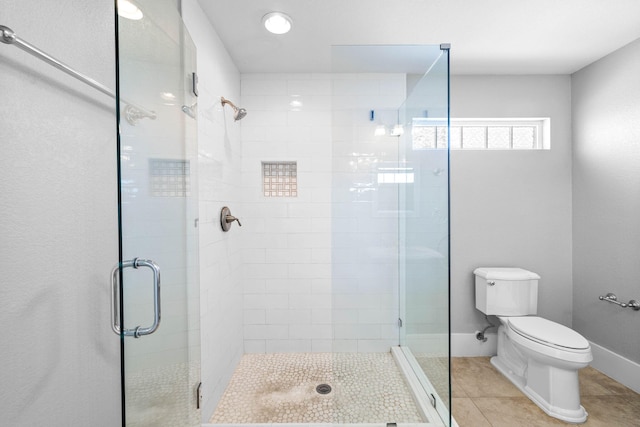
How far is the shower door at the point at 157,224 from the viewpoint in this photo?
0.75 m

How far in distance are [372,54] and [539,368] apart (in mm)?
2323

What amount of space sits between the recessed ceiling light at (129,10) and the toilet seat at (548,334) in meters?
2.64

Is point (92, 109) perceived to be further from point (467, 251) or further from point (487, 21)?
point (467, 251)

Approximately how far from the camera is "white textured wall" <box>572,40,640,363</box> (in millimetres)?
2084

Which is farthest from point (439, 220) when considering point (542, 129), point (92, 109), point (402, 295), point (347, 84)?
point (542, 129)

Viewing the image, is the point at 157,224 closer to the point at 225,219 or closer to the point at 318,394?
the point at 225,219

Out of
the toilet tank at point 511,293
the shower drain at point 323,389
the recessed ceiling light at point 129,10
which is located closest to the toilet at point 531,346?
the toilet tank at point 511,293

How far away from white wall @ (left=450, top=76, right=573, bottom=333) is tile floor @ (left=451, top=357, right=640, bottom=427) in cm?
→ 47

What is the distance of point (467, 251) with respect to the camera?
2.61m

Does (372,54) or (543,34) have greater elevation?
(543,34)

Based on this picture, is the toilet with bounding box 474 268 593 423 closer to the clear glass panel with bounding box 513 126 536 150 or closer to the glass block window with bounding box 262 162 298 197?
the clear glass panel with bounding box 513 126 536 150

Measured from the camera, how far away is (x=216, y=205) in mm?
1962

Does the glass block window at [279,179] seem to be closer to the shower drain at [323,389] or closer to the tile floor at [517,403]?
the shower drain at [323,389]

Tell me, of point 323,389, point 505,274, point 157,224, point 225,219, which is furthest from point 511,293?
point 157,224
